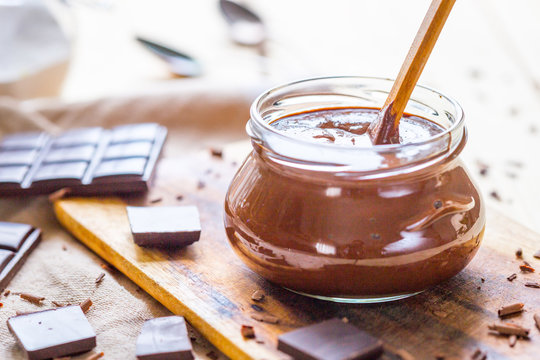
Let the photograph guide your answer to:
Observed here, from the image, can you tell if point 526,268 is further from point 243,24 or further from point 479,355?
point 243,24

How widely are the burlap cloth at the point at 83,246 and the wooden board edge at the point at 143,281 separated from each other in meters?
0.02

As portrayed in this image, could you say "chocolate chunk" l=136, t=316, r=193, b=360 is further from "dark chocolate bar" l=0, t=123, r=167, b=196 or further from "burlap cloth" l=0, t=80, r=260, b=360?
"dark chocolate bar" l=0, t=123, r=167, b=196

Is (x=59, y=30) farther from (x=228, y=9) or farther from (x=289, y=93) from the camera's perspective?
(x=289, y=93)

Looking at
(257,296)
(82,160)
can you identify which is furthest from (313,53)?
(257,296)

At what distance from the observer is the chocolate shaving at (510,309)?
108 centimetres

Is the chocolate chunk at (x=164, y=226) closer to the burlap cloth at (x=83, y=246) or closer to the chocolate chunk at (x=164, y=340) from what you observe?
the burlap cloth at (x=83, y=246)

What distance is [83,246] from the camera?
1.45 metres

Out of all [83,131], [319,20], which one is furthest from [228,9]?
[83,131]

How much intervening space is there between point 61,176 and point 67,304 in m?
0.43

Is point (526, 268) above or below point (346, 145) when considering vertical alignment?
below

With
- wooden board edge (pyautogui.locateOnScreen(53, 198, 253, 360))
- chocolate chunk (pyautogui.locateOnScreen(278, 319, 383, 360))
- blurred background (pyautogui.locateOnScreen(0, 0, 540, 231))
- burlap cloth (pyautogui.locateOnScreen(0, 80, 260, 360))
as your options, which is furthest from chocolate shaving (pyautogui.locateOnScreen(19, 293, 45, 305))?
blurred background (pyautogui.locateOnScreen(0, 0, 540, 231))

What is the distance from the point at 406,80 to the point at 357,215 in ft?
0.88

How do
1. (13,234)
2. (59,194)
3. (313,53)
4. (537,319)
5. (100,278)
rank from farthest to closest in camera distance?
(313,53) < (59,194) < (13,234) < (100,278) < (537,319)

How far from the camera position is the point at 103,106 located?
2.18 metres
